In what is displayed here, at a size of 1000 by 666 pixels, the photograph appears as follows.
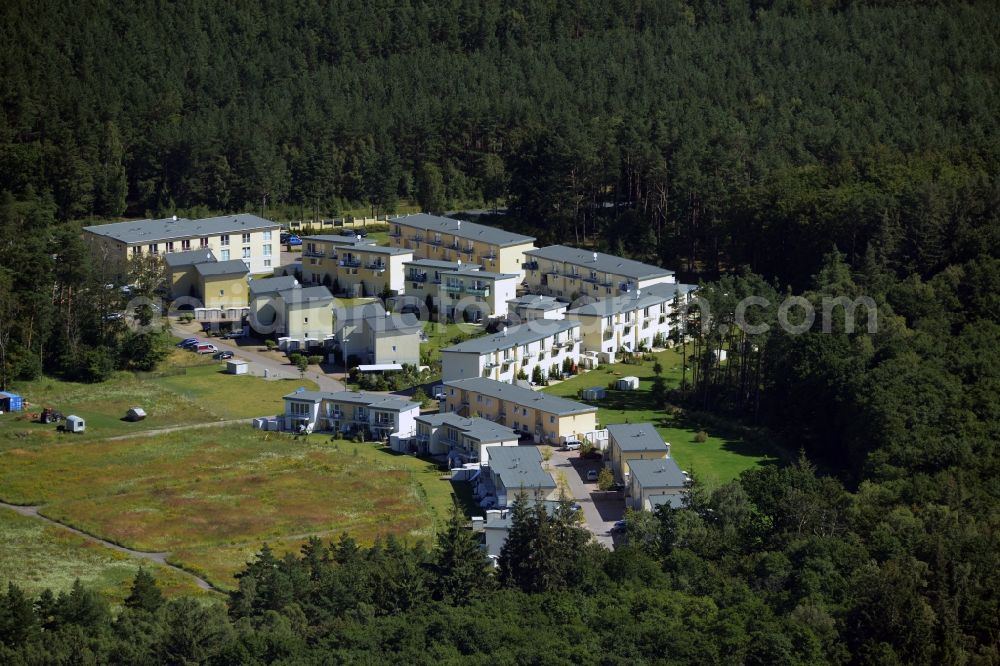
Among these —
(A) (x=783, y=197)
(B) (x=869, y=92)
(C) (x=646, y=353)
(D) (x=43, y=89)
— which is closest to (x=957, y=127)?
(B) (x=869, y=92)

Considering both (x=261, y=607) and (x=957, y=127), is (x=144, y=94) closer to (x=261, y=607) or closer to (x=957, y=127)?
(x=957, y=127)

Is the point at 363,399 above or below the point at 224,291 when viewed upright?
below

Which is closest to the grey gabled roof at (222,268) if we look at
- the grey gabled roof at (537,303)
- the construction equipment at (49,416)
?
the grey gabled roof at (537,303)

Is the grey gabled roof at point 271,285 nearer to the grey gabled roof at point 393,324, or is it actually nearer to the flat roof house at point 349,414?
the grey gabled roof at point 393,324

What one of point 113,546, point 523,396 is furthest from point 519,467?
point 113,546

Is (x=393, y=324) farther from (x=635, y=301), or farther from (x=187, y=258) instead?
(x=187, y=258)
